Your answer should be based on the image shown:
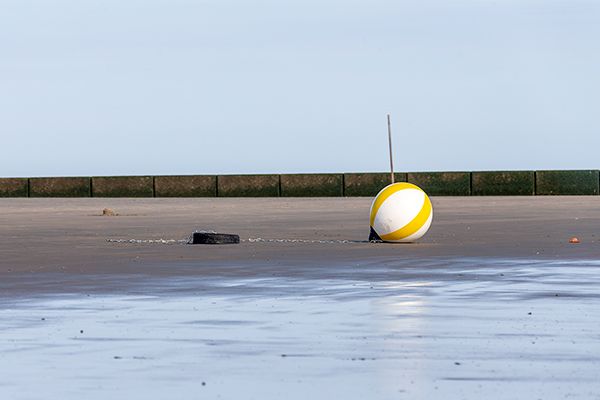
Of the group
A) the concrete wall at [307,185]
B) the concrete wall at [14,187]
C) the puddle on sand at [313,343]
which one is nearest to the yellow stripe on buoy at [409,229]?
the puddle on sand at [313,343]

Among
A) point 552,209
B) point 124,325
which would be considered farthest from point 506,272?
point 552,209

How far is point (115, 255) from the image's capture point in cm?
2152

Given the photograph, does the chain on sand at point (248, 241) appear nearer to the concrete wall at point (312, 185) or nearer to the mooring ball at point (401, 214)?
the mooring ball at point (401, 214)

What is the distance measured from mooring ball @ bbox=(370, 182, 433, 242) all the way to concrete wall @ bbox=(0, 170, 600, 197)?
3991 cm

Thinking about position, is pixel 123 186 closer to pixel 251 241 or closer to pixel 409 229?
pixel 251 241

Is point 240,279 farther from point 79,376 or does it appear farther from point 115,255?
point 79,376

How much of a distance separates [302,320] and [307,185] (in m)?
56.1

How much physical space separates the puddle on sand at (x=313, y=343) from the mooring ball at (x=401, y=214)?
822 cm

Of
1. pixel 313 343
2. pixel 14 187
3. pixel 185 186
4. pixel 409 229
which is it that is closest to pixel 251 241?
pixel 409 229

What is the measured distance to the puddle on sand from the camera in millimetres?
8734

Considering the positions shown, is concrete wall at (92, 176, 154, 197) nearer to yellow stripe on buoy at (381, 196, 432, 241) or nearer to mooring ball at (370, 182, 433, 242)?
mooring ball at (370, 182, 433, 242)

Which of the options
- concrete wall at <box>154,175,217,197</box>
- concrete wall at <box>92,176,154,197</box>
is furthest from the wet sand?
concrete wall at <box>92,176,154,197</box>

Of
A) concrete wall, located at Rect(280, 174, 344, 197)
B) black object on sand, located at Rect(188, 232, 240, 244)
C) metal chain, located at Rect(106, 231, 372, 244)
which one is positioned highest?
concrete wall, located at Rect(280, 174, 344, 197)

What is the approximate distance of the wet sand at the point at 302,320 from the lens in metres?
8.93
